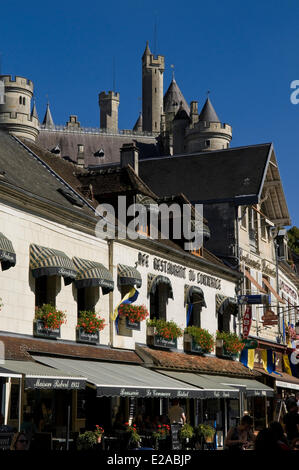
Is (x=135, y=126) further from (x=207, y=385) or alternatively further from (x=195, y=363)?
(x=207, y=385)

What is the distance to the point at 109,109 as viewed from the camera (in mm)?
125812

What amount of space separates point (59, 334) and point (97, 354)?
1.62 meters

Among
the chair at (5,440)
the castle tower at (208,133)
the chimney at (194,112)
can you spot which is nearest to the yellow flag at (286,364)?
the chair at (5,440)

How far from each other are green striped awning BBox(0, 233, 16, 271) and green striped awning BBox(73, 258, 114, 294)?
3305 mm

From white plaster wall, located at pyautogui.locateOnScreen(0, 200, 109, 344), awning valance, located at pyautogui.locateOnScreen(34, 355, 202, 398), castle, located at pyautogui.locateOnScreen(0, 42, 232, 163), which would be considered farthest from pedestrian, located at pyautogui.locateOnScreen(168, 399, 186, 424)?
castle, located at pyautogui.locateOnScreen(0, 42, 232, 163)

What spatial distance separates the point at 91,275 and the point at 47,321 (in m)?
2.05

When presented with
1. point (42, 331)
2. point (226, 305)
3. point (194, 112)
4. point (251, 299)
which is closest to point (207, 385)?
point (42, 331)

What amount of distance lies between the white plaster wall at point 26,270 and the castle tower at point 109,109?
341 feet

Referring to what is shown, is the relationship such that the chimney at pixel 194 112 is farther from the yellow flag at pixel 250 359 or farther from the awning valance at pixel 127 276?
the awning valance at pixel 127 276

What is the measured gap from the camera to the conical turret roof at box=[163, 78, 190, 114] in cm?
12456

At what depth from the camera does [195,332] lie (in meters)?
28.0

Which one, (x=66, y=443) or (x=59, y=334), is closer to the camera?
(x=66, y=443)

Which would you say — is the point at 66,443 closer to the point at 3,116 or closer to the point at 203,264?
the point at 203,264
